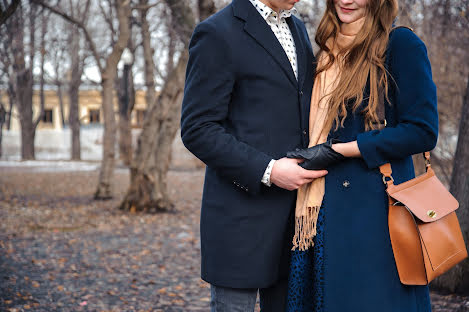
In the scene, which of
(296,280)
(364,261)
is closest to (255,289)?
(296,280)

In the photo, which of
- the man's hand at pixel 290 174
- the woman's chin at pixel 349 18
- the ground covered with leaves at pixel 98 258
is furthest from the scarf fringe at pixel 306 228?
the ground covered with leaves at pixel 98 258

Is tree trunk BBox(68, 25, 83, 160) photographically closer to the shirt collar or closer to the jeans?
the shirt collar

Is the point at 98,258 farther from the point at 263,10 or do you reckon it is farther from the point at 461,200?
the point at 263,10

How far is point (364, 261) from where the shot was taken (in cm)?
202

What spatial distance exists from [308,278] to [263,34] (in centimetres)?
106

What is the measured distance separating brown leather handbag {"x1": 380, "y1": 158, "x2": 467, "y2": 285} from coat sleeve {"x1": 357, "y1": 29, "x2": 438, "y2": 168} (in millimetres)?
85

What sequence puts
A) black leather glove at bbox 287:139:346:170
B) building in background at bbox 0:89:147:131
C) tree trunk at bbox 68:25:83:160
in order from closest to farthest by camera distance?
black leather glove at bbox 287:139:346:170, tree trunk at bbox 68:25:83:160, building in background at bbox 0:89:147:131

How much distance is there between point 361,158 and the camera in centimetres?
206

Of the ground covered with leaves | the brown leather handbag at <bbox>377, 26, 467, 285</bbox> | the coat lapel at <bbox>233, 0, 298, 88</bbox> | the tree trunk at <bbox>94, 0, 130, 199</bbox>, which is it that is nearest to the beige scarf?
the coat lapel at <bbox>233, 0, 298, 88</bbox>

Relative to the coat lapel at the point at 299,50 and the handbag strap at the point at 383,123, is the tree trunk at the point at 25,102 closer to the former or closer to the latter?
the coat lapel at the point at 299,50

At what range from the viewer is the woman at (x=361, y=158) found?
1982mm

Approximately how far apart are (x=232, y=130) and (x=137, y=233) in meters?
5.99

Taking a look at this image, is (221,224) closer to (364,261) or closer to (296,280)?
(296,280)

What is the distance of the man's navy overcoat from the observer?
80.8 inches
